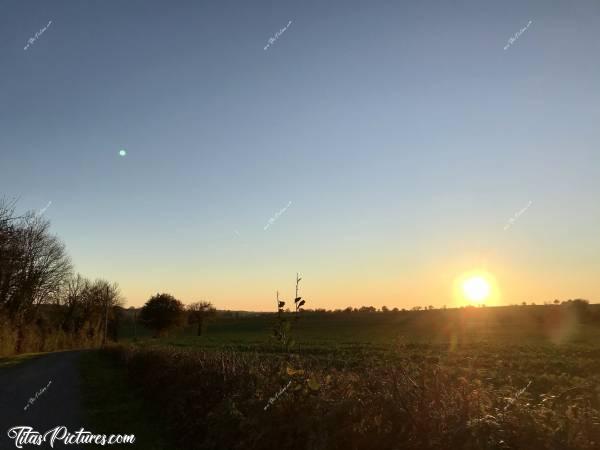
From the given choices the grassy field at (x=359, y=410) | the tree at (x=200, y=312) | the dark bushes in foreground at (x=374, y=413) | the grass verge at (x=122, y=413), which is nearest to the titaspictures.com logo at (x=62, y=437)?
the grass verge at (x=122, y=413)

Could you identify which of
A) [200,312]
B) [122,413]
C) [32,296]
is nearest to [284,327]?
[122,413]

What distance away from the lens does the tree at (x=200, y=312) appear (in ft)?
333

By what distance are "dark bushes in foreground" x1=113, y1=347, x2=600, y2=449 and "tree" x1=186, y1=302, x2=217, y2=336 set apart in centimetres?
9270

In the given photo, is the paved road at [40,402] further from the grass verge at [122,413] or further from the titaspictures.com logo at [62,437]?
the grass verge at [122,413]

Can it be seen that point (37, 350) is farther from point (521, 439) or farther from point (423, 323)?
point (423, 323)

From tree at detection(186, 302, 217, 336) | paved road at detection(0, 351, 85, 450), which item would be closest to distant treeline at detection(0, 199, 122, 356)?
paved road at detection(0, 351, 85, 450)

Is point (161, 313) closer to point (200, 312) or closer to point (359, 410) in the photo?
point (200, 312)

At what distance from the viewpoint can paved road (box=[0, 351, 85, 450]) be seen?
1041 centimetres

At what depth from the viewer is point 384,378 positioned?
802 centimetres

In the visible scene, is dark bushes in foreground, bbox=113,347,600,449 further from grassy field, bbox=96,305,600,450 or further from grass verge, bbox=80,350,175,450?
grass verge, bbox=80,350,175,450

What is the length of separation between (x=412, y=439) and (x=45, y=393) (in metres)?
13.3

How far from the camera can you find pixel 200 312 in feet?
334

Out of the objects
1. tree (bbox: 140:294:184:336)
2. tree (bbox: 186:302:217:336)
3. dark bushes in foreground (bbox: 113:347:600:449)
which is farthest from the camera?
tree (bbox: 186:302:217:336)

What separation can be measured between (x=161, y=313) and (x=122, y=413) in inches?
2914
